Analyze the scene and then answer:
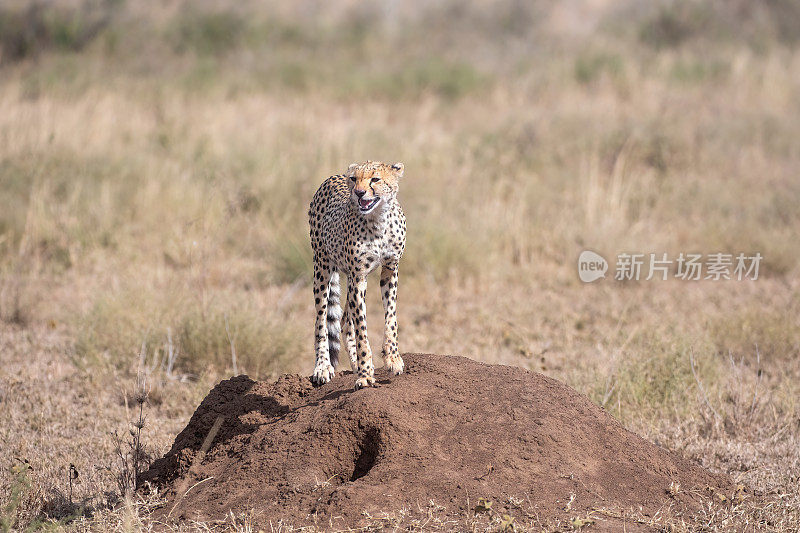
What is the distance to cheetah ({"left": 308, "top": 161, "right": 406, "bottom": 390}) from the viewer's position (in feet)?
11.9

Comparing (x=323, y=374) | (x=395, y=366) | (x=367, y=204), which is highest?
(x=367, y=204)

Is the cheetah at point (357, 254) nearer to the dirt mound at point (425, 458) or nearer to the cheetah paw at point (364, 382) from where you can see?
the cheetah paw at point (364, 382)

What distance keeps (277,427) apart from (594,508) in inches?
57.7

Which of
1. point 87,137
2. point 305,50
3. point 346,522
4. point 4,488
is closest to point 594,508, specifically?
point 346,522

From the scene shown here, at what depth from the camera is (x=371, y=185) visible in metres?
3.53

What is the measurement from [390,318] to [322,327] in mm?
561

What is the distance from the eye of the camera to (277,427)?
4.12 meters

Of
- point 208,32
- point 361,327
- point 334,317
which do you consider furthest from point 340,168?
point 208,32

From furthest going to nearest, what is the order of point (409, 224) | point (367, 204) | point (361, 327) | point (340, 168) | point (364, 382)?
point (340, 168) < point (409, 224) < point (364, 382) < point (361, 327) < point (367, 204)

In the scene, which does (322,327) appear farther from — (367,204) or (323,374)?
(367,204)

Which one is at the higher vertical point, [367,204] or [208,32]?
[208,32]

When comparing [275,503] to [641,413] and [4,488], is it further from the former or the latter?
[641,413]

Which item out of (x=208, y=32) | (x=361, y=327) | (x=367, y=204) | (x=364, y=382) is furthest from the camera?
(x=208, y=32)

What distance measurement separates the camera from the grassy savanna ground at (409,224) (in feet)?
18.3
